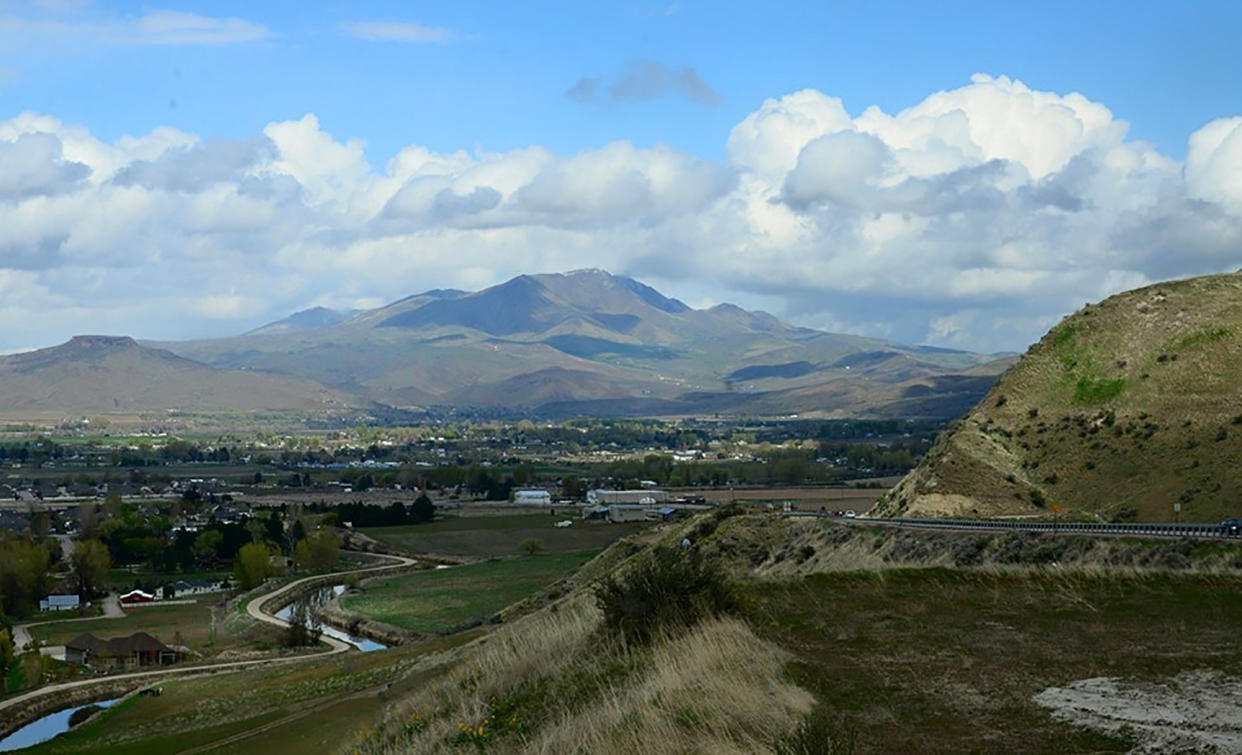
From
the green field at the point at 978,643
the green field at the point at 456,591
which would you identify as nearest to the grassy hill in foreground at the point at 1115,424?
the green field at the point at 456,591

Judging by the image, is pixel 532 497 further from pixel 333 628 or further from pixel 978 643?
pixel 978 643

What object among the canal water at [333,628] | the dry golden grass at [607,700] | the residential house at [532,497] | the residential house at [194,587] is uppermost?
the dry golden grass at [607,700]

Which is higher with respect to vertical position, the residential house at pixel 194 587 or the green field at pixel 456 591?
the green field at pixel 456 591

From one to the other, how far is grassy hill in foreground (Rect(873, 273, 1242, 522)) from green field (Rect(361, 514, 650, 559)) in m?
37.9

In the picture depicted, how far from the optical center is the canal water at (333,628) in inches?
2591

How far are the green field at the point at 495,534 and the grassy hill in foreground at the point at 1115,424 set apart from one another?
1491 inches

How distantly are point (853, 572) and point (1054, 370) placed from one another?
47641 millimetres

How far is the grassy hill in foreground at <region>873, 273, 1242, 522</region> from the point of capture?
52.9 meters

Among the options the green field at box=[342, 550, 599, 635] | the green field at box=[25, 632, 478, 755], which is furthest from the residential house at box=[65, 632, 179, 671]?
the green field at box=[342, 550, 599, 635]

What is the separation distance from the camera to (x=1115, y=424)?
6044cm

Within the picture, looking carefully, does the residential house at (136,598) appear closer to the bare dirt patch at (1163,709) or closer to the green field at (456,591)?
the green field at (456,591)

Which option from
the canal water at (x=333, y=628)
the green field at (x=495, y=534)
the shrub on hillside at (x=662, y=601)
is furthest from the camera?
the green field at (x=495, y=534)

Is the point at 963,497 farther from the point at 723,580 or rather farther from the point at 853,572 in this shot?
the point at 723,580

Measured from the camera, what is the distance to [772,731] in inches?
495
